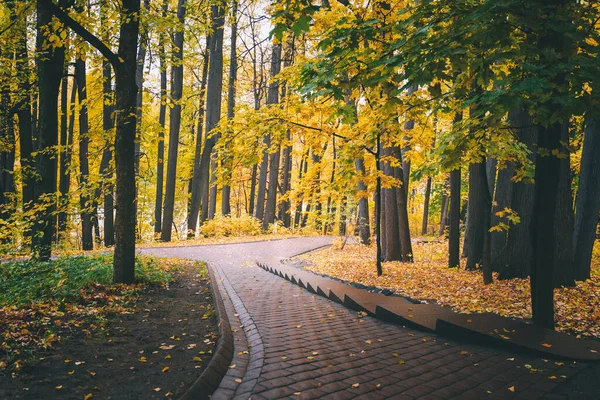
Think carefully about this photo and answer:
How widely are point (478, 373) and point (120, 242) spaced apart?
6867 millimetres

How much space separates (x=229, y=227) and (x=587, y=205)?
1745cm

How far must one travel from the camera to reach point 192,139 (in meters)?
28.4

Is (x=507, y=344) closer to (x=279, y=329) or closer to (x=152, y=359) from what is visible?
(x=279, y=329)

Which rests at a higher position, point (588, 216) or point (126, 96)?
point (126, 96)

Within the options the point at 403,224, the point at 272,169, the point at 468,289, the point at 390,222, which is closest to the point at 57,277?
the point at 468,289

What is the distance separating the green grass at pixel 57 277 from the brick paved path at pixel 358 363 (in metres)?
2.86

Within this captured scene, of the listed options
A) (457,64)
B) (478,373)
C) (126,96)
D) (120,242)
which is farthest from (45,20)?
(478,373)

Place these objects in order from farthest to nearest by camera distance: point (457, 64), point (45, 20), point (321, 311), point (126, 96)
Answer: point (45, 20)
point (126, 96)
point (321, 311)
point (457, 64)

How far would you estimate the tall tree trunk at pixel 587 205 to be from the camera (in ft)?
29.5

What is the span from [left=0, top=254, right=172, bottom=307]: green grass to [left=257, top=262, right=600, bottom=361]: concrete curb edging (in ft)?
15.5

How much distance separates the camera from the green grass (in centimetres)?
623

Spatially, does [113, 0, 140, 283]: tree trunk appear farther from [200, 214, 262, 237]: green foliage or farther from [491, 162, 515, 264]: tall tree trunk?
[200, 214, 262, 237]: green foliage

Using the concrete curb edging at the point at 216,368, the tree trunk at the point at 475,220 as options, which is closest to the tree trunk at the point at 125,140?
the concrete curb edging at the point at 216,368

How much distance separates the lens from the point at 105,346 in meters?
4.38
